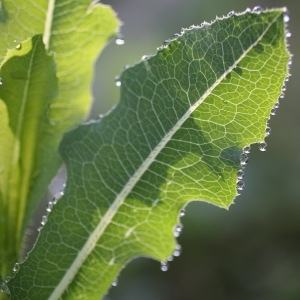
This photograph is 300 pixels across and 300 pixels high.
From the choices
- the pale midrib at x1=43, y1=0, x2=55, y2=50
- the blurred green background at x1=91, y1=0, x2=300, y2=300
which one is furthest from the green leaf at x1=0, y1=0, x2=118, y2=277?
the blurred green background at x1=91, y1=0, x2=300, y2=300

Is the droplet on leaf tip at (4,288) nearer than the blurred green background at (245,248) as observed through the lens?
Yes

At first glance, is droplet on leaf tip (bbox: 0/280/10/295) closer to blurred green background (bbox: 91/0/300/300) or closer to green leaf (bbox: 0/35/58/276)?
green leaf (bbox: 0/35/58/276)

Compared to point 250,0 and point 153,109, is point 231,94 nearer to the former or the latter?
point 153,109

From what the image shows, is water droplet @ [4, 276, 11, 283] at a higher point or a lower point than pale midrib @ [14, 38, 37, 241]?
Answer: lower

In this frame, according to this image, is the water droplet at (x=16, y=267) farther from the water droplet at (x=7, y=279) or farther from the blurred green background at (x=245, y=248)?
the blurred green background at (x=245, y=248)

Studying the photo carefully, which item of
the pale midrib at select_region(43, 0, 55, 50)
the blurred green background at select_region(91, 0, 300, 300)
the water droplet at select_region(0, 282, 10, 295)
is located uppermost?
the blurred green background at select_region(91, 0, 300, 300)

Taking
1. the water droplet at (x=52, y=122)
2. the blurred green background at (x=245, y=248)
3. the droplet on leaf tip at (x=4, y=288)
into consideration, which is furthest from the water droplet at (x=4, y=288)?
the blurred green background at (x=245, y=248)
